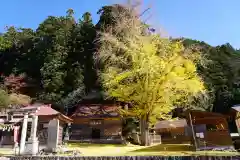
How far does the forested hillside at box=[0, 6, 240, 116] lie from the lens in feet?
99.1

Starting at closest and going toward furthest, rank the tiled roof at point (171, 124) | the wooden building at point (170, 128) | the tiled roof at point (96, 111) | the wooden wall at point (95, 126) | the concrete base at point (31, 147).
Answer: the concrete base at point (31, 147)
the wooden wall at point (95, 126)
the tiled roof at point (96, 111)
the wooden building at point (170, 128)
the tiled roof at point (171, 124)

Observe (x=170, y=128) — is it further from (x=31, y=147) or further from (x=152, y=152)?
(x=31, y=147)

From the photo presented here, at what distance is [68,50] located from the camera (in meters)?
33.4

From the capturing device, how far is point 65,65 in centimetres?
3231

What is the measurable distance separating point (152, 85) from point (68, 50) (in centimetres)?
1766

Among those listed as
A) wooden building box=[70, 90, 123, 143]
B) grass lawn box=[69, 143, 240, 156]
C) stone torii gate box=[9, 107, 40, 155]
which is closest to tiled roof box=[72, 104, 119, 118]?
wooden building box=[70, 90, 123, 143]

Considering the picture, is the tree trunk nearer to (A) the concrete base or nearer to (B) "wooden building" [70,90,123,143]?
(B) "wooden building" [70,90,123,143]

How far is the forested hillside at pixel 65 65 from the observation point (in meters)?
30.2

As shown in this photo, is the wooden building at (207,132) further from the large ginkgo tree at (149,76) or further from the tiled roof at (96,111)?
the tiled roof at (96,111)

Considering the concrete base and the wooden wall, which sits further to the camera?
the wooden wall

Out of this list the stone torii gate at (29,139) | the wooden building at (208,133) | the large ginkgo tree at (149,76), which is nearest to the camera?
the wooden building at (208,133)

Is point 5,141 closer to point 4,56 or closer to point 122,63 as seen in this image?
point 122,63

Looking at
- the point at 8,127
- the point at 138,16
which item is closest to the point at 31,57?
the point at 138,16

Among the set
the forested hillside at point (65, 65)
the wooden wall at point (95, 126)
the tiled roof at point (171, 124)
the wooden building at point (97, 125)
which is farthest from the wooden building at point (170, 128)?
the forested hillside at point (65, 65)
